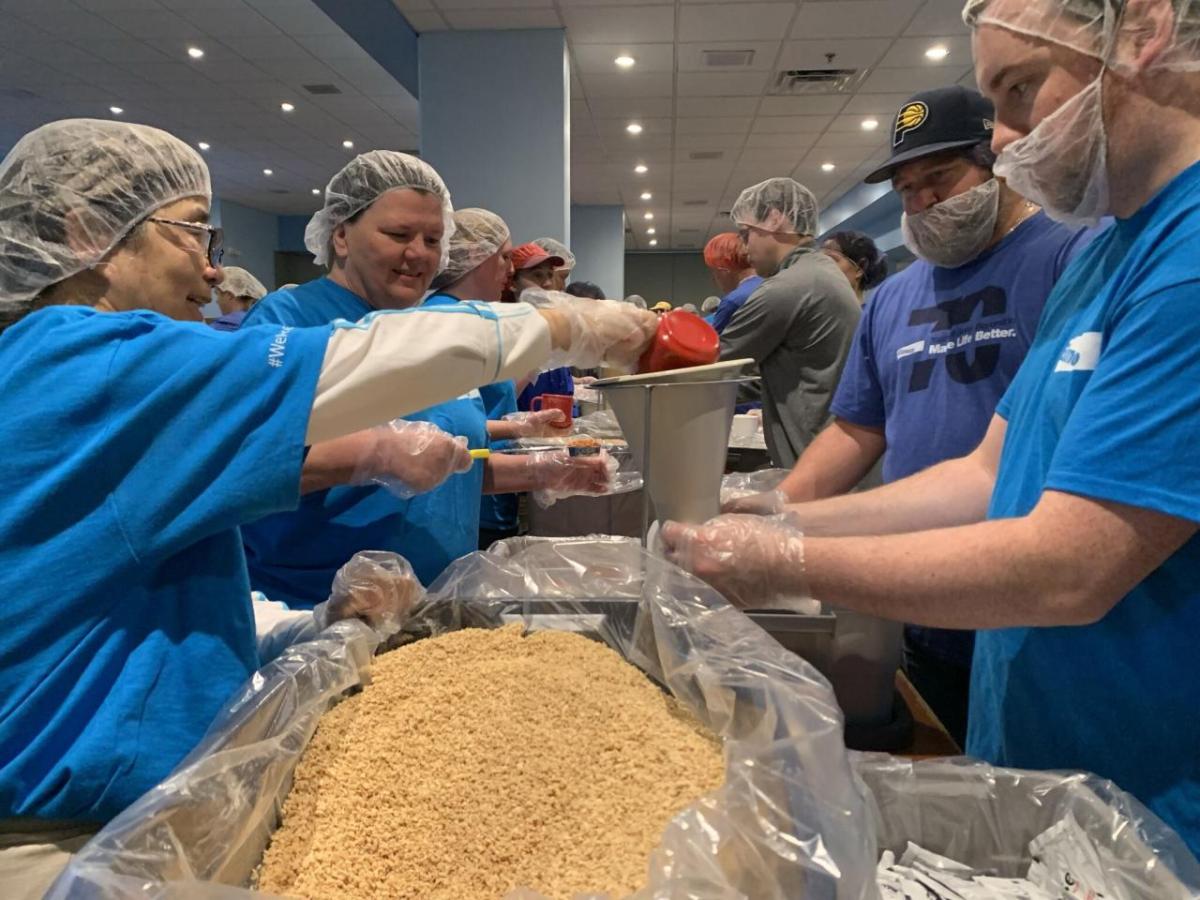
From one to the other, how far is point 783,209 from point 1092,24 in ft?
7.51

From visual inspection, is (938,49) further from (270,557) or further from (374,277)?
(270,557)

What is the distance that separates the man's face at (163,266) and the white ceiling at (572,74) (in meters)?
4.08

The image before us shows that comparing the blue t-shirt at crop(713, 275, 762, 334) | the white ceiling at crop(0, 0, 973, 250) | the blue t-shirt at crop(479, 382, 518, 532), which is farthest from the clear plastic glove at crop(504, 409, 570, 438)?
the white ceiling at crop(0, 0, 973, 250)

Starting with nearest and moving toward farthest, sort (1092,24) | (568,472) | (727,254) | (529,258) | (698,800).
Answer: (698,800), (1092,24), (568,472), (529,258), (727,254)

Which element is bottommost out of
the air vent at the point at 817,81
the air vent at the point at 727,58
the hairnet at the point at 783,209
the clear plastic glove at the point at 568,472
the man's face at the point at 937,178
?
the clear plastic glove at the point at 568,472

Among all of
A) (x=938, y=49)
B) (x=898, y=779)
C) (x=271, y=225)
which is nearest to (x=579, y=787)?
(x=898, y=779)

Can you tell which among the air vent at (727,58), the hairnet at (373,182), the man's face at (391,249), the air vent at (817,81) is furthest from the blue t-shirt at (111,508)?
the air vent at (817,81)

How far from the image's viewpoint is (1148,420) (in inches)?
25.3

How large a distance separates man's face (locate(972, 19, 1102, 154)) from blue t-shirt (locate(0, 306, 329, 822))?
82 cm

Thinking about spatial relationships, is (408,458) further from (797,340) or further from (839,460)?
(797,340)

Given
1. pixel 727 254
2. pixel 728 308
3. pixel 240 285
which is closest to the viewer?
Result: pixel 728 308

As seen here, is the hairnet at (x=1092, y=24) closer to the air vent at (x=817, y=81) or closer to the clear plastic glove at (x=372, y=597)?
the clear plastic glove at (x=372, y=597)

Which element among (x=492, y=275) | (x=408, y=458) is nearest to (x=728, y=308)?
(x=492, y=275)

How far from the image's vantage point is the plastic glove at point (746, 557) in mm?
824
